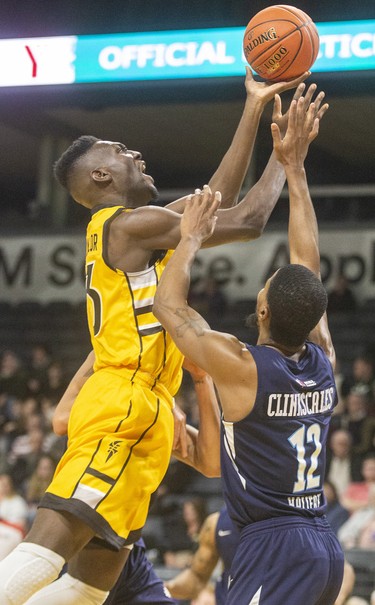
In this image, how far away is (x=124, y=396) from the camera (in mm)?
3664

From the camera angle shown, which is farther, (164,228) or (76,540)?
(164,228)

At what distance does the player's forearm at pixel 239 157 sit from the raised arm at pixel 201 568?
2.23 metres

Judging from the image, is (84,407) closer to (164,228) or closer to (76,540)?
(76,540)

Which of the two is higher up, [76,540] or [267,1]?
[267,1]

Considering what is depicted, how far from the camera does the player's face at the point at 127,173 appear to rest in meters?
4.09

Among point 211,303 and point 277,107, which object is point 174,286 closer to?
point 277,107

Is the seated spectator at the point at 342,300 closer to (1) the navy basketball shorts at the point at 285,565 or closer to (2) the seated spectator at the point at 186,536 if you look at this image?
(2) the seated spectator at the point at 186,536

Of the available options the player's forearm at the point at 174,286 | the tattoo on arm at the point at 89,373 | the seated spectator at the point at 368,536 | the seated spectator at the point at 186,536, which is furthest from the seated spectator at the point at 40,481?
the player's forearm at the point at 174,286

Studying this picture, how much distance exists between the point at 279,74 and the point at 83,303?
10.4m

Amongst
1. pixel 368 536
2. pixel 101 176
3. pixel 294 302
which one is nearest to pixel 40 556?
pixel 294 302

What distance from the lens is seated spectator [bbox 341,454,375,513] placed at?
28.9 feet

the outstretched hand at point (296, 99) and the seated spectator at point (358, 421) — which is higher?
the outstretched hand at point (296, 99)

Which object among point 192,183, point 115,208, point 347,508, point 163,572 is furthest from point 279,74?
point 192,183

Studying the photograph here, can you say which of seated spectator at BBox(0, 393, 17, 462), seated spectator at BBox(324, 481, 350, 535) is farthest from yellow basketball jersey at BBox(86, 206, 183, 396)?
seated spectator at BBox(0, 393, 17, 462)
